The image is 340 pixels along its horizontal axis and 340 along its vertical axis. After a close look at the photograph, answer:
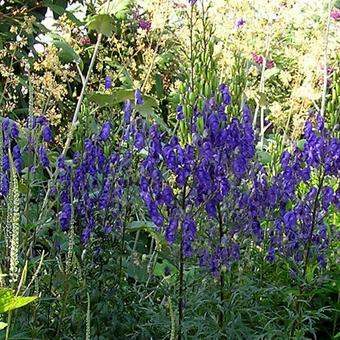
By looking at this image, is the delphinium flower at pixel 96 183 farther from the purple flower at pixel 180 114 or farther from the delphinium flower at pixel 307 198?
the delphinium flower at pixel 307 198

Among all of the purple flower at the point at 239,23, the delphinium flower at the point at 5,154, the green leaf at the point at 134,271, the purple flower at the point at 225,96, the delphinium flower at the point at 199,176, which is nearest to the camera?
the delphinium flower at the point at 199,176

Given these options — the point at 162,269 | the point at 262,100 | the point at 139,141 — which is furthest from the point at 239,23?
the point at 139,141

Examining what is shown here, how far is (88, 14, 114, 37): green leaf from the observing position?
3689 millimetres

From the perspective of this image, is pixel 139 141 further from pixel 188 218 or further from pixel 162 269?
pixel 162 269

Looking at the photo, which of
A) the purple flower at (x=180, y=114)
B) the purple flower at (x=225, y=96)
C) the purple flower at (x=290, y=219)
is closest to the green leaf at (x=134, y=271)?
the purple flower at (x=290, y=219)

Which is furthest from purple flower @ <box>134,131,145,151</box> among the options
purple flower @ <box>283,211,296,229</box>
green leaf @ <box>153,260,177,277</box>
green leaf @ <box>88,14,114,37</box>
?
green leaf @ <box>153,260,177,277</box>

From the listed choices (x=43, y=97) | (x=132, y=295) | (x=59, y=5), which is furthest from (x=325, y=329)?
(x=59, y=5)

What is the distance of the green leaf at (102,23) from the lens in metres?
3.69

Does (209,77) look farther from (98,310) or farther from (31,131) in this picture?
(98,310)

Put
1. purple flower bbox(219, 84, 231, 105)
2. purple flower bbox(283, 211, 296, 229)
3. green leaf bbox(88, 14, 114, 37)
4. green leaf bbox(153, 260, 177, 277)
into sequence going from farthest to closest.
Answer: green leaf bbox(153, 260, 177, 277)
green leaf bbox(88, 14, 114, 37)
purple flower bbox(283, 211, 296, 229)
purple flower bbox(219, 84, 231, 105)

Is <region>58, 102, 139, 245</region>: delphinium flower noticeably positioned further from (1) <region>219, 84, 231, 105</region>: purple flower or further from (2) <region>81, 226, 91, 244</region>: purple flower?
(1) <region>219, 84, 231, 105</region>: purple flower

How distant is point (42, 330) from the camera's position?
278cm

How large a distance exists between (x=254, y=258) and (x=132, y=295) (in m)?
0.73

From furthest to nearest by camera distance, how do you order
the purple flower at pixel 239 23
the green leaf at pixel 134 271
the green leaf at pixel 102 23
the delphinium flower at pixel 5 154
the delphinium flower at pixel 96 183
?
the purple flower at pixel 239 23, the green leaf at pixel 102 23, the green leaf at pixel 134 271, the delphinium flower at pixel 96 183, the delphinium flower at pixel 5 154
